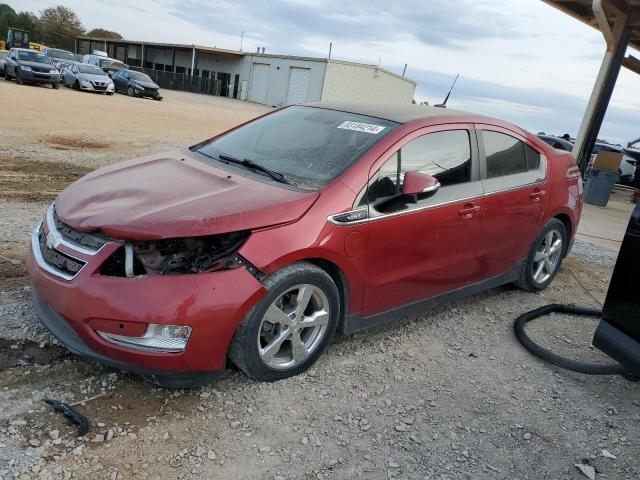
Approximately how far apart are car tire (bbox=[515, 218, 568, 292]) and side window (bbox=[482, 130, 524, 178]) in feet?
2.44

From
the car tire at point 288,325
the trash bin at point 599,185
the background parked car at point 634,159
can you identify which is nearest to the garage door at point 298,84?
the background parked car at point 634,159

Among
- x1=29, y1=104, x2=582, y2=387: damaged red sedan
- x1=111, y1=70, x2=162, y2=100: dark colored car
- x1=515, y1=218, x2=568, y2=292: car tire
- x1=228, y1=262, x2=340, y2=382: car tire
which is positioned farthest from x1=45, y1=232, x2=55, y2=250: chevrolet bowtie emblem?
x1=111, y1=70, x2=162, y2=100: dark colored car

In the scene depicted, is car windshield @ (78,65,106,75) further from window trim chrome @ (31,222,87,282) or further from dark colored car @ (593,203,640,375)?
dark colored car @ (593,203,640,375)

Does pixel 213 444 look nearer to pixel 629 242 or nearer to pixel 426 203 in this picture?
pixel 426 203

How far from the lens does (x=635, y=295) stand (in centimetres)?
288

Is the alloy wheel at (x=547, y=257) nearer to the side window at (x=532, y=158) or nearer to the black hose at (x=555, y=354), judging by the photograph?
the black hose at (x=555, y=354)

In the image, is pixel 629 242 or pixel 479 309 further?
pixel 479 309

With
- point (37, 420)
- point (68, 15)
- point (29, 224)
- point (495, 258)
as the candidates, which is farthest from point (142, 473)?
point (68, 15)

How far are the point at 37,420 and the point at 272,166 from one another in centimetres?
197

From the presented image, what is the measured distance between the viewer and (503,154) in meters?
4.40

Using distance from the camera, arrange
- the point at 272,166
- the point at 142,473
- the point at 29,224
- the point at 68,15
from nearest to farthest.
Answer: the point at 142,473, the point at 272,166, the point at 29,224, the point at 68,15

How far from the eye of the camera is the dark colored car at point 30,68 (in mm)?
23500

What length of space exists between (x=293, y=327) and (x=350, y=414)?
0.58m

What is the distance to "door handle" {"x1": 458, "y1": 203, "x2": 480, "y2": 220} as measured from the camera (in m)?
3.86
